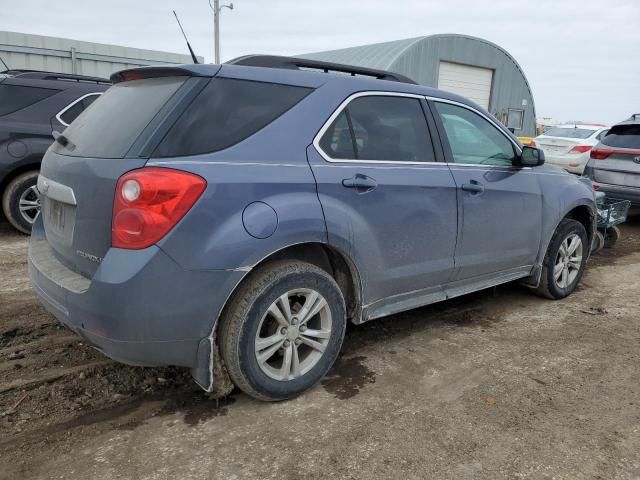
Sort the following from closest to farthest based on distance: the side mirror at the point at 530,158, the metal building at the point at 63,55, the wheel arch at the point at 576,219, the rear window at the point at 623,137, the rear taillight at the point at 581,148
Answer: the side mirror at the point at 530,158 < the wheel arch at the point at 576,219 < the rear window at the point at 623,137 < the rear taillight at the point at 581,148 < the metal building at the point at 63,55

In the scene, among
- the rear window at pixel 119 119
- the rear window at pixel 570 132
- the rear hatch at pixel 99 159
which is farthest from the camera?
the rear window at pixel 570 132

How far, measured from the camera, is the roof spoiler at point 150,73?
2.73 metres

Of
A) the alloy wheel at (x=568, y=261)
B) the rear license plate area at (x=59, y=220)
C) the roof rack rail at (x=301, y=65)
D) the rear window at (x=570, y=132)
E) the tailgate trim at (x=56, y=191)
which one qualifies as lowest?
the alloy wheel at (x=568, y=261)

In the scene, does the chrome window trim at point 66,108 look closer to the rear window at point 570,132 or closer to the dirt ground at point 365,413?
the dirt ground at point 365,413

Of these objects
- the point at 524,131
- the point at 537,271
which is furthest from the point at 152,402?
the point at 524,131

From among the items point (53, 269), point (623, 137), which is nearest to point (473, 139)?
point (53, 269)

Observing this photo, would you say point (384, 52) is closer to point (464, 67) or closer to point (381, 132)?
point (464, 67)

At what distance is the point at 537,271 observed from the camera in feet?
14.9

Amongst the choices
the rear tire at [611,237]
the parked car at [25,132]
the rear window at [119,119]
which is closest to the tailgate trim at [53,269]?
the rear window at [119,119]

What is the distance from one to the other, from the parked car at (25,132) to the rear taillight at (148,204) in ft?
14.3

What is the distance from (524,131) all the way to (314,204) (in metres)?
29.8

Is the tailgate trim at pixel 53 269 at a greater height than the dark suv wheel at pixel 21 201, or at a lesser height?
greater

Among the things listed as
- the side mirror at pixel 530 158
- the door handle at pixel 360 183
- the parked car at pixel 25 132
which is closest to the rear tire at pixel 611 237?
the side mirror at pixel 530 158

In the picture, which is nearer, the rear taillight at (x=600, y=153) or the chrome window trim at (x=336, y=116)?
the chrome window trim at (x=336, y=116)
